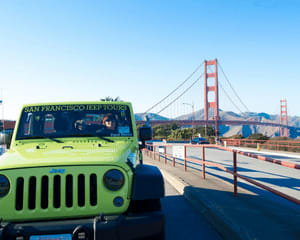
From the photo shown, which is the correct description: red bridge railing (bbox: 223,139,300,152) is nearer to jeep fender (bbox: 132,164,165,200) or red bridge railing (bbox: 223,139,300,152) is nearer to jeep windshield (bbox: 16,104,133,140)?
jeep windshield (bbox: 16,104,133,140)

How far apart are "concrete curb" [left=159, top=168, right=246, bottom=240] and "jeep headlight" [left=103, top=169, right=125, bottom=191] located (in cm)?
184

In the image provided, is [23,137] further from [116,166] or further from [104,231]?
[104,231]

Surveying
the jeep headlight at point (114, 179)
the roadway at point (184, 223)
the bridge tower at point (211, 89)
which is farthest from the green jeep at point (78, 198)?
the bridge tower at point (211, 89)

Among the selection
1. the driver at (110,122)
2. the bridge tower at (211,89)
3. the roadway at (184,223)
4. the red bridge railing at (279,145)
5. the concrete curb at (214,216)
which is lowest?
the roadway at (184,223)

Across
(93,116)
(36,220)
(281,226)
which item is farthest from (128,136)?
(281,226)

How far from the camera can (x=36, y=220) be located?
10.2 feet

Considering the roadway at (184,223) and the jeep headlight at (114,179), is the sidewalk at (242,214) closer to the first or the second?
the roadway at (184,223)

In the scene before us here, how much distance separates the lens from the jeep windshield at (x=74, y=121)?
463 cm

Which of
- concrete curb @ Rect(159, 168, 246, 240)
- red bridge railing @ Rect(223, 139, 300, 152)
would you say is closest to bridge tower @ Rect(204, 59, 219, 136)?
red bridge railing @ Rect(223, 139, 300, 152)

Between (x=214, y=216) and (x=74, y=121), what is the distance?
264 centimetres

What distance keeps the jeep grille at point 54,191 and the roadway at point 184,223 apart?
2.04 m

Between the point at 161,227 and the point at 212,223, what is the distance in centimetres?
237

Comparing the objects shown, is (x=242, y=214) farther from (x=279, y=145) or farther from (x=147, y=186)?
(x=279, y=145)

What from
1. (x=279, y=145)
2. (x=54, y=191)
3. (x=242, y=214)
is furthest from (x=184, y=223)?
(x=279, y=145)
